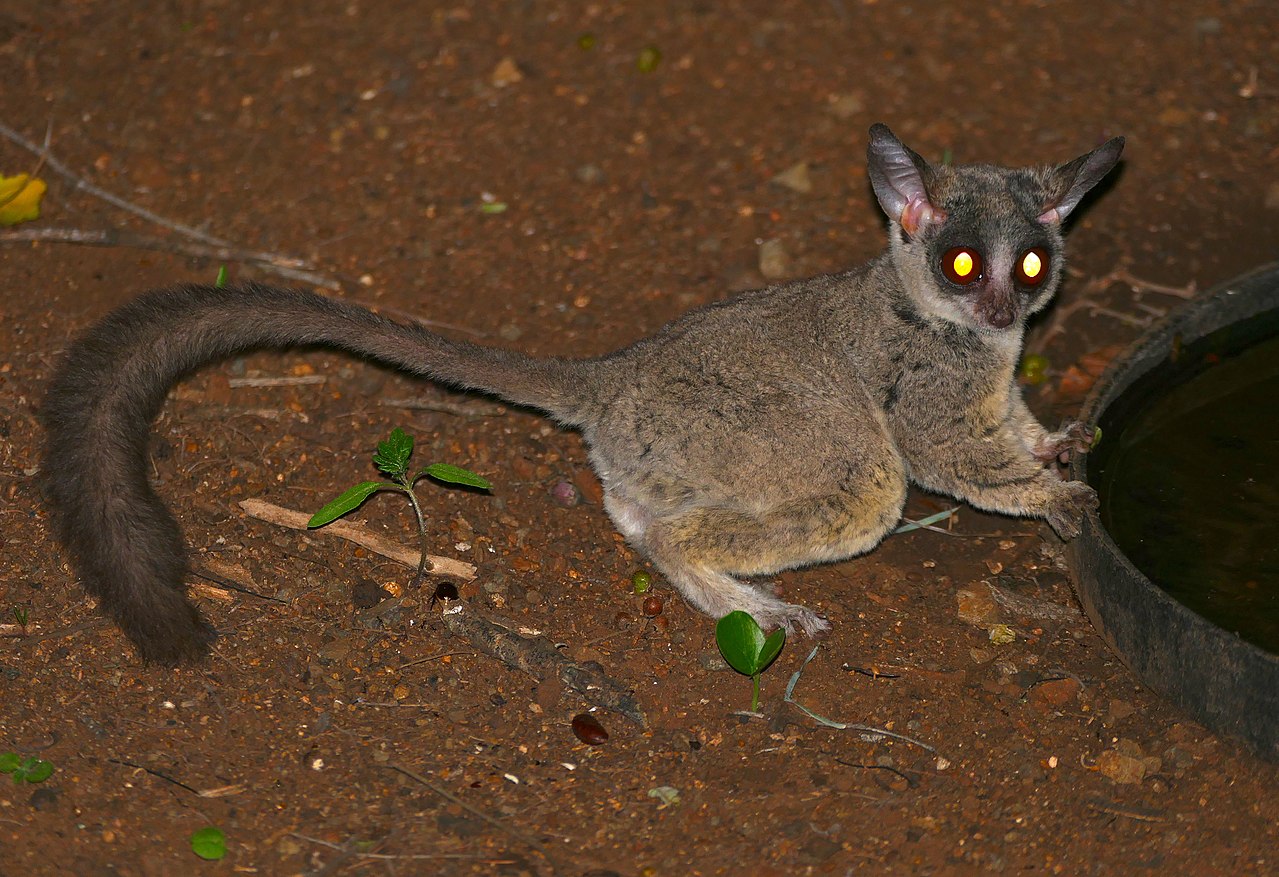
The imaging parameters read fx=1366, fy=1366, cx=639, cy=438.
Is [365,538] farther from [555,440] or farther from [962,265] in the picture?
[962,265]

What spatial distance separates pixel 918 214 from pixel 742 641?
1.80 m

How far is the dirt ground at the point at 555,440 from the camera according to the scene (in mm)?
4605

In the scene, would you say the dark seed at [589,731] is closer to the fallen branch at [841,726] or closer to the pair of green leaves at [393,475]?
the fallen branch at [841,726]

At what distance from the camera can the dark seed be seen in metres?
→ 4.90

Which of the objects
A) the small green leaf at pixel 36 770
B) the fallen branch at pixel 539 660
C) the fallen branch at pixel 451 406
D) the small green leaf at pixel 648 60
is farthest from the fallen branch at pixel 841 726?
the small green leaf at pixel 648 60

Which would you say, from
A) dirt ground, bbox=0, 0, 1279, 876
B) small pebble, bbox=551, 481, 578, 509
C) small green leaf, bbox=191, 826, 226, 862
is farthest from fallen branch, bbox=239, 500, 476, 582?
small green leaf, bbox=191, 826, 226, 862

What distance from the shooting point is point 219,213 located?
7.17 meters

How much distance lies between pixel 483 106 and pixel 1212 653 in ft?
16.3

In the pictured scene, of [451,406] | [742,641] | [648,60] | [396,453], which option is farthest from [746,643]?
[648,60]

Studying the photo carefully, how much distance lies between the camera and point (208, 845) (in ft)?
14.3

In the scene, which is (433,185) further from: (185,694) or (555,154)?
(185,694)

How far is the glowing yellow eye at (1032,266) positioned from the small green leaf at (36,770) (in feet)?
12.7

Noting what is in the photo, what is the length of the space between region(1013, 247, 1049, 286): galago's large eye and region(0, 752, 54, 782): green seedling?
12.7ft

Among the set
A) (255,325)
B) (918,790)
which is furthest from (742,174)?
(918,790)
